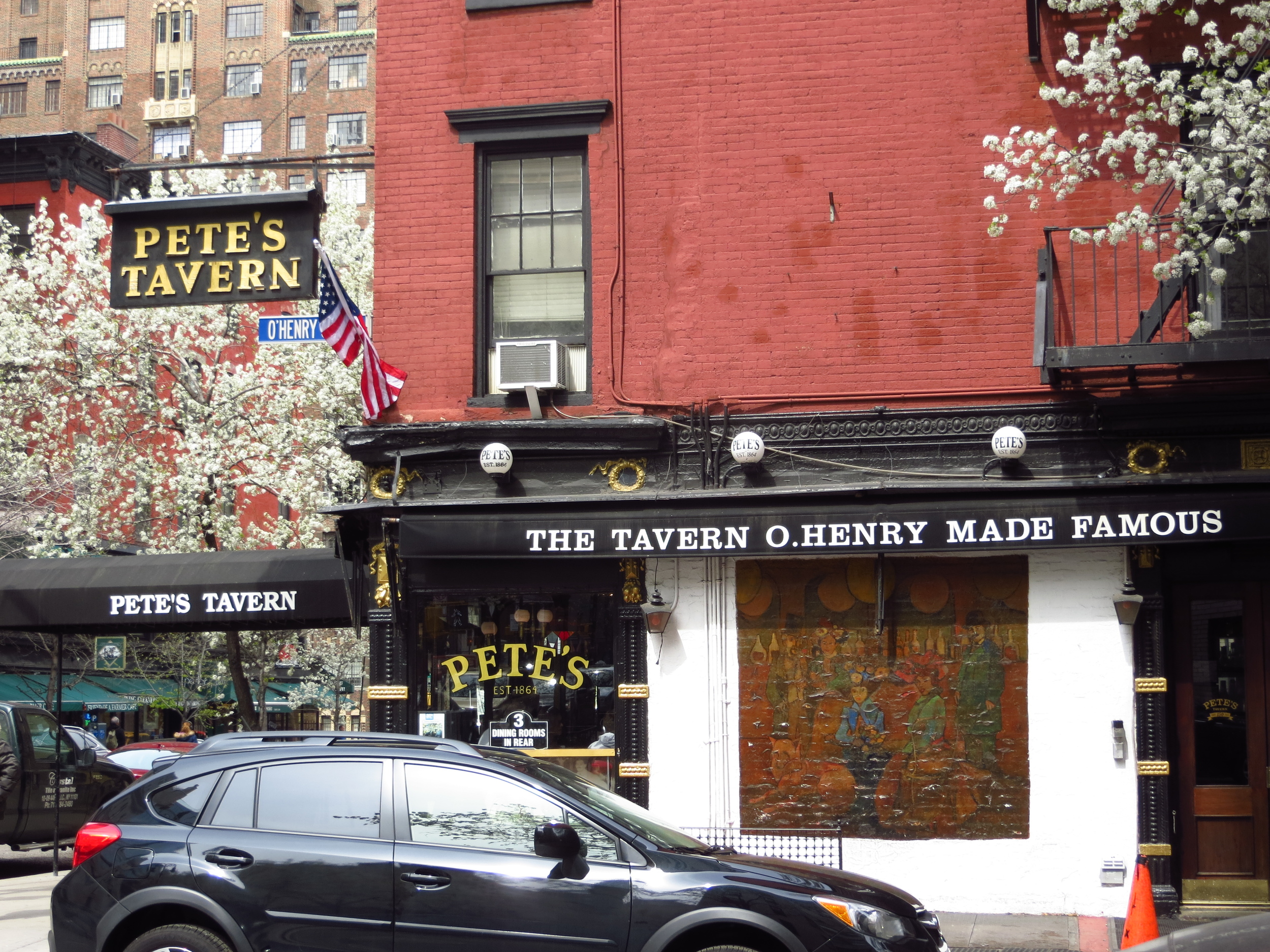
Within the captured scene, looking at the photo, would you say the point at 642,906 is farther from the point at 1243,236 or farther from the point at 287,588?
the point at 287,588

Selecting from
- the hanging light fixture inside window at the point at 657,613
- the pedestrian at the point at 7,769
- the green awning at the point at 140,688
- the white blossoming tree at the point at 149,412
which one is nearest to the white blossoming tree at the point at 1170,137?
the hanging light fixture inside window at the point at 657,613

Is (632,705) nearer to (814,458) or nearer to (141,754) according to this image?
(814,458)

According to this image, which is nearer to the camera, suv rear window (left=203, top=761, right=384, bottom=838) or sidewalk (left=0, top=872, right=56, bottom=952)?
suv rear window (left=203, top=761, right=384, bottom=838)

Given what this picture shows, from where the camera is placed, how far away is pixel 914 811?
1154cm

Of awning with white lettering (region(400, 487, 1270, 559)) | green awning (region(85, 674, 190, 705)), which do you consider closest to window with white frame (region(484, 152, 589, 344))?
awning with white lettering (region(400, 487, 1270, 559))

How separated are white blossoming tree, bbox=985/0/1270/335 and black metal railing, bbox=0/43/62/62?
238 feet

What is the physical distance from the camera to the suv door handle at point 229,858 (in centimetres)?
707

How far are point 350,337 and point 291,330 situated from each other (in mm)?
536

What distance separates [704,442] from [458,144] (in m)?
3.81

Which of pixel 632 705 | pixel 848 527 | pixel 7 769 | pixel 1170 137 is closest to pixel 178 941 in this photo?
pixel 632 705

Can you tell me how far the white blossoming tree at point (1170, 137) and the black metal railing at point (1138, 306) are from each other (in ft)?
0.64

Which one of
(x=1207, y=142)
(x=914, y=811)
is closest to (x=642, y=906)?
(x=914, y=811)

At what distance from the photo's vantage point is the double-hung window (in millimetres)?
12930

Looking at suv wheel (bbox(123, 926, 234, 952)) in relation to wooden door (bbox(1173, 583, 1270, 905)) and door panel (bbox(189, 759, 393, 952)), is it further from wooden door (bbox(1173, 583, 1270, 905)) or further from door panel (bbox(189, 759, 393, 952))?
wooden door (bbox(1173, 583, 1270, 905))
